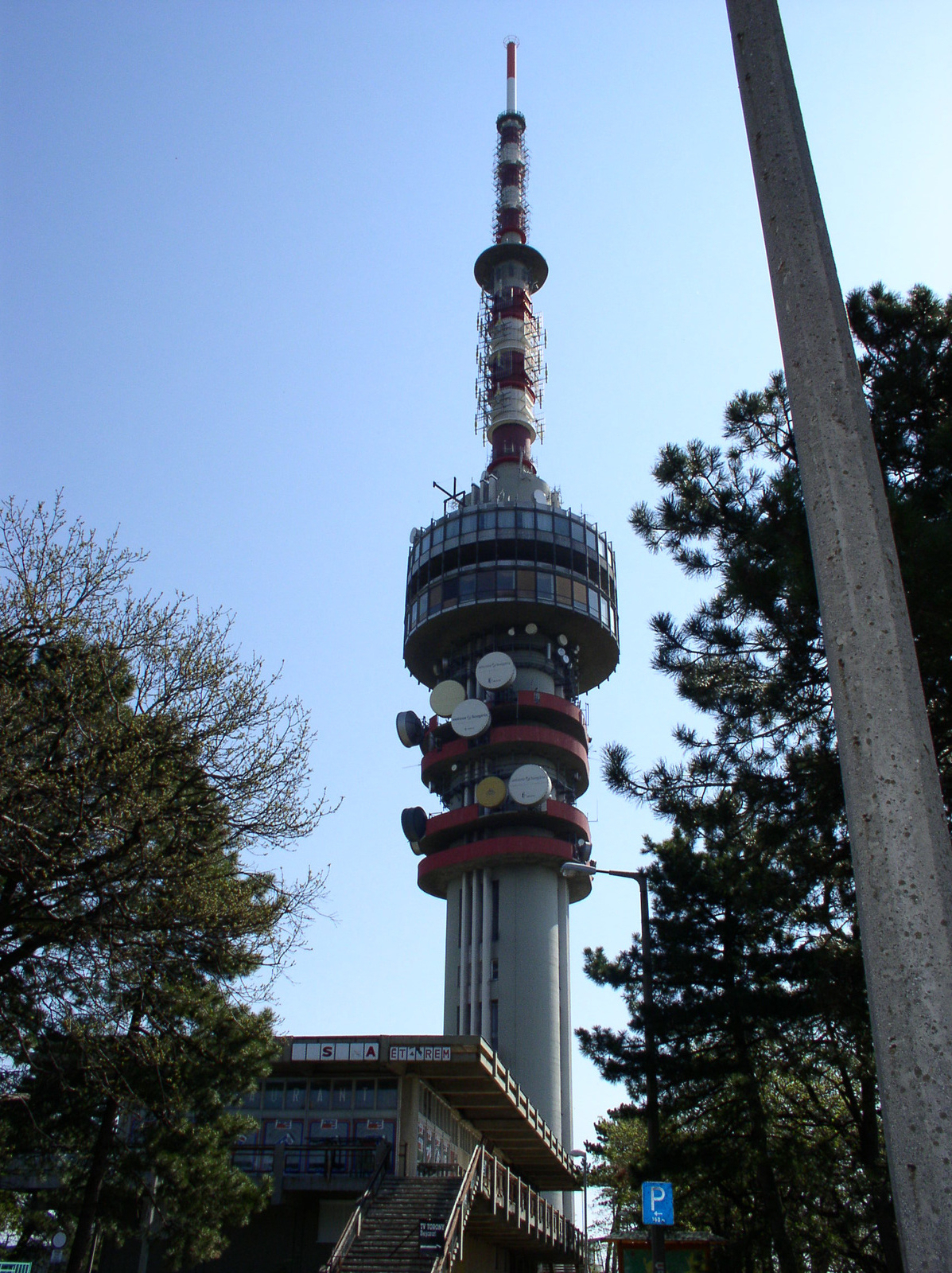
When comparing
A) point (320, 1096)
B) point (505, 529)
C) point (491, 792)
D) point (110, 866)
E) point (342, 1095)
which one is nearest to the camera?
point (110, 866)

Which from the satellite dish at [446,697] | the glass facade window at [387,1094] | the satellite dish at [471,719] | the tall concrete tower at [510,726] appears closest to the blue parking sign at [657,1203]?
the glass facade window at [387,1094]

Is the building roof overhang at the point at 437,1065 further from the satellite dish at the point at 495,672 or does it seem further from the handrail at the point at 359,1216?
the satellite dish at the point at 495,672

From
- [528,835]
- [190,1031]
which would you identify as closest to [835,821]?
[190,1031]

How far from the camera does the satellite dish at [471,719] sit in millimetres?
63656

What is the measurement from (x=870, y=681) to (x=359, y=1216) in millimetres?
24758

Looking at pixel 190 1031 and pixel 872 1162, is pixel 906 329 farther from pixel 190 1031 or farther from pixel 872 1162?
pixel 190 1031

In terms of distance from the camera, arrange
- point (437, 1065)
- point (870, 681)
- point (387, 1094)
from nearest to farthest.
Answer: point (870, 681), point (437, 1065), point (387, 1094)

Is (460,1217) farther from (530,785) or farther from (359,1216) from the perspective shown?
(530,785)

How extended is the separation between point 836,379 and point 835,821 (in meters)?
11.5

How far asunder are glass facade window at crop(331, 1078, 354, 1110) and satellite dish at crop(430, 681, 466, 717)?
35.8 m

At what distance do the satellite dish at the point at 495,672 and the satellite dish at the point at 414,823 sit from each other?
10025mm

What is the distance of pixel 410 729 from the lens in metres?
70.1

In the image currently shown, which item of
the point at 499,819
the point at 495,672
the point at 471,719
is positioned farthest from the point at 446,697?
the point at 499,819

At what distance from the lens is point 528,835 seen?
62469mm
